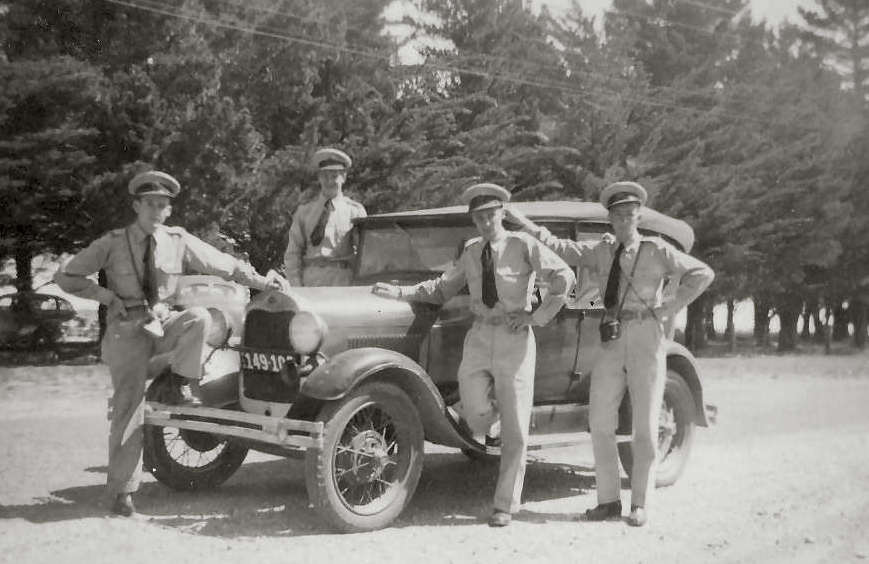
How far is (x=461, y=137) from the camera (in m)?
20.6

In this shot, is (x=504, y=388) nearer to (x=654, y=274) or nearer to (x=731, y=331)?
(x=654, y=274)

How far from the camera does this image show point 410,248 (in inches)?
270

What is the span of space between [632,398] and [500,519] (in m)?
1.15

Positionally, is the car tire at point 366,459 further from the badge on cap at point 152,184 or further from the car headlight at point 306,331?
the badge on cap at point 152,184

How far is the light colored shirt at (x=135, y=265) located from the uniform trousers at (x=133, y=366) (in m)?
0.18

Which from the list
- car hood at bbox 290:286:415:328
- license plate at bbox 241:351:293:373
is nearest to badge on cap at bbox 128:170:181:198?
car hood at bbox 290:286:415:328

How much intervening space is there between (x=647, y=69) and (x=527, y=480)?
25.7 m

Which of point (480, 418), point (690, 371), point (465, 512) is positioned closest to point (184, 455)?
point (465, 512)

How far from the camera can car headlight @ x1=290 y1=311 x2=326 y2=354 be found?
221 inches

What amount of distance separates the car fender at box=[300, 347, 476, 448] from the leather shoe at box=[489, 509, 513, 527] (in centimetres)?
44

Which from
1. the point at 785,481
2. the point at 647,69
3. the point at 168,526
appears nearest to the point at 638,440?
the point at 785,481

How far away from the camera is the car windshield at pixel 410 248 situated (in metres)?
6.66

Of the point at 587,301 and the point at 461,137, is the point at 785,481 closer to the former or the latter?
the point at 587,301

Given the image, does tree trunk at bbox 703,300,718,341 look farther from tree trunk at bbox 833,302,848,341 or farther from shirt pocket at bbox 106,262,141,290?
shirt pocket at bbox 106,262,141,290
